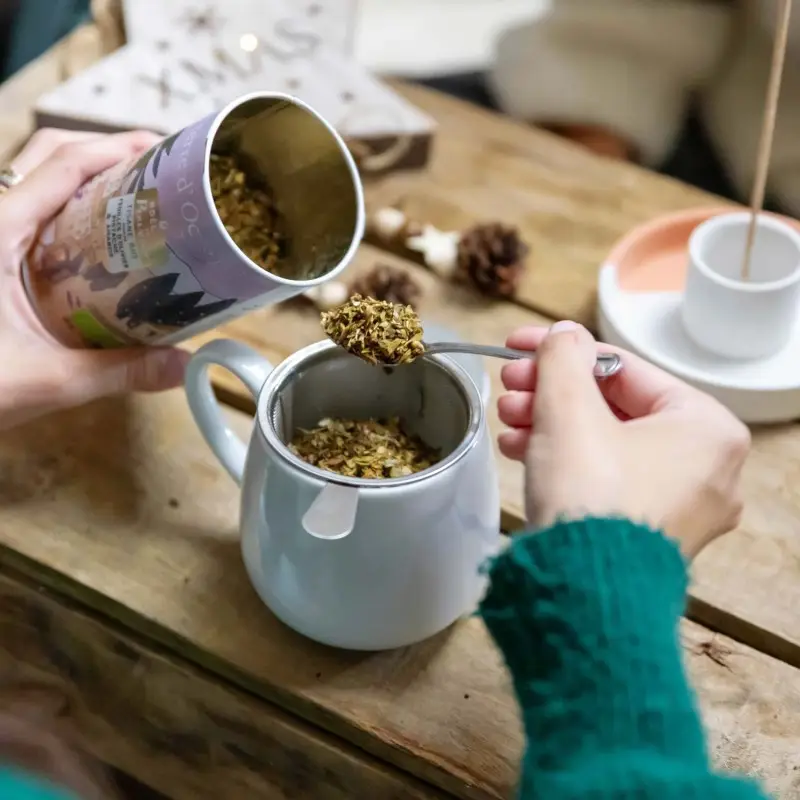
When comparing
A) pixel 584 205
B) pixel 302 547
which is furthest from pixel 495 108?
pixel 302 547

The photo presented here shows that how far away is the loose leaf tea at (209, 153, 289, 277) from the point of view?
Answer: 1.89 feet

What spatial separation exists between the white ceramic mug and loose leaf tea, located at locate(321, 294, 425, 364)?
0.02 metres

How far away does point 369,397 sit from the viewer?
1.83 ft

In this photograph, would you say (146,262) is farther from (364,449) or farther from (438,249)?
(438,249)

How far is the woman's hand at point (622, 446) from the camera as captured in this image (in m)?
0.42

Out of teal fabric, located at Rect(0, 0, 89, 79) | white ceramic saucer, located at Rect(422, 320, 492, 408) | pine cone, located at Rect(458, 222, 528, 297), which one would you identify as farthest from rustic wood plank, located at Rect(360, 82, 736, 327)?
teal fabric, located at Rect(0, 0, 89, 79)

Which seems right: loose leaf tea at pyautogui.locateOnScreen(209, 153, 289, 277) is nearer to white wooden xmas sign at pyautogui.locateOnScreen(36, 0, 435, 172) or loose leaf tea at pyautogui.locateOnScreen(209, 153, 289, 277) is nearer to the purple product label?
the purple product label

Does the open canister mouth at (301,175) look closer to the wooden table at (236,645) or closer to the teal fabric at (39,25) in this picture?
the wooden table at (236,645)

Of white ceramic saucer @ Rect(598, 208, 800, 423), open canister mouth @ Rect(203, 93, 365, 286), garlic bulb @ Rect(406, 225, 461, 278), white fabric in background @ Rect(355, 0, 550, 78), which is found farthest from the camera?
white fabric in background @ Rect(355, 0, 550, 78)

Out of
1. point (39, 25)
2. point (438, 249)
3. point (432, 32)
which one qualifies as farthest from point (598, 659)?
point (432, 32)

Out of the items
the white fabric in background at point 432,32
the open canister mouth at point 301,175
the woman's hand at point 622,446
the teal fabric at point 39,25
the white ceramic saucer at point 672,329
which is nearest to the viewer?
the woman's hand at point 622,446

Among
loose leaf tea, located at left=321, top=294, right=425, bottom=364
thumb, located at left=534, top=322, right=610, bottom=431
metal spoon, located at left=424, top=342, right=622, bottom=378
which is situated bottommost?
metal spoon, located at left=424, top=342, right=622, bottom=378

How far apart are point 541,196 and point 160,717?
489 mm

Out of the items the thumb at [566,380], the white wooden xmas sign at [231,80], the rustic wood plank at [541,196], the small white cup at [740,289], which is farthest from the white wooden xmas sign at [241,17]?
the thumb at [566,380]
